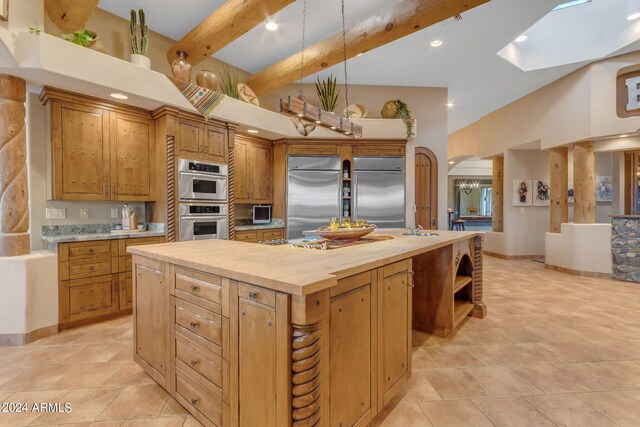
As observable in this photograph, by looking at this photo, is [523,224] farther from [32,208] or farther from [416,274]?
[32,208]

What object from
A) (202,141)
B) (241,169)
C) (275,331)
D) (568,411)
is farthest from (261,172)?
(568,411)

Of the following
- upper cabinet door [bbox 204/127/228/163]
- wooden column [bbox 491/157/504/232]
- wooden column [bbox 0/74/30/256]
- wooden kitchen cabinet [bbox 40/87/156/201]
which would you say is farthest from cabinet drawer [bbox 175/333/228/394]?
wooden column [bbox 491/157/504/232]

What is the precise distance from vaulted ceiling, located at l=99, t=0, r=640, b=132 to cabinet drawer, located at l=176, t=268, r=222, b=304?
11.1 ft

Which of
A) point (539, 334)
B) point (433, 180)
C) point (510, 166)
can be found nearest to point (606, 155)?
point (510, 166)

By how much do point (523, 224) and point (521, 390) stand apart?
6375 millimetres

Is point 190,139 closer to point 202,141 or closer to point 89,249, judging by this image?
point 202,141

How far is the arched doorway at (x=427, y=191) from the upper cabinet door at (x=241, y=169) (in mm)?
3256

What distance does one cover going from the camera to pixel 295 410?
3.88 ft

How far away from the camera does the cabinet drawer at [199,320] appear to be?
1507 millimetres

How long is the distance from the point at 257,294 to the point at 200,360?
67cm

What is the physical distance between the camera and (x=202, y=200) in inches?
163

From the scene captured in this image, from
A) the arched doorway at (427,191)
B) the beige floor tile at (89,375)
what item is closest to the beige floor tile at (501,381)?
the beige floor tile at (89,375)

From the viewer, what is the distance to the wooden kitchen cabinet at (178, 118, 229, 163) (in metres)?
3.97

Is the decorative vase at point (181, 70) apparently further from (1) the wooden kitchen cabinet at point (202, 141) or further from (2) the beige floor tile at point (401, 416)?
(2) the beige floor tile at point (401, 416)
